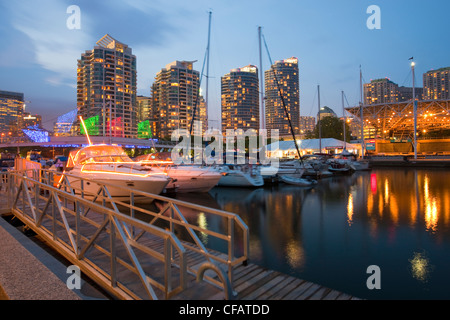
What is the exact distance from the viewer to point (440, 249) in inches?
301

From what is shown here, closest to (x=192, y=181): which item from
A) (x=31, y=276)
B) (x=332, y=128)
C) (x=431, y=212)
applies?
(x=431, y=212)

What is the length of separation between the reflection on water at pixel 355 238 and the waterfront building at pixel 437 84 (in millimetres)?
175658

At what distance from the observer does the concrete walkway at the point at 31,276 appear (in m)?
3.31

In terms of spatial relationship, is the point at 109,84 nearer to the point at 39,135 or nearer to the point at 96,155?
the point at 39,135

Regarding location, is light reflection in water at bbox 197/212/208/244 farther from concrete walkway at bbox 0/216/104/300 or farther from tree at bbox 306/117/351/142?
tree at bbox 306/117/351/142

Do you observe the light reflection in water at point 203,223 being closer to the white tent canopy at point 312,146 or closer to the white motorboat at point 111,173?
the white motorboat at point 111,173

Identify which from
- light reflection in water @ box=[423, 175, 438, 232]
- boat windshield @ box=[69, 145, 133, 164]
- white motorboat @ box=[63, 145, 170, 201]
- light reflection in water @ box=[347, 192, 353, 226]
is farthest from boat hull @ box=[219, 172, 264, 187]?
light reflection in water @ box=[423, 175, 438, 232]

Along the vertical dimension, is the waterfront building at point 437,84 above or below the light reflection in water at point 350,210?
above

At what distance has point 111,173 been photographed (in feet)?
42.9

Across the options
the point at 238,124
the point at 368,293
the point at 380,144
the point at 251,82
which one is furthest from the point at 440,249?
the point at 238,124

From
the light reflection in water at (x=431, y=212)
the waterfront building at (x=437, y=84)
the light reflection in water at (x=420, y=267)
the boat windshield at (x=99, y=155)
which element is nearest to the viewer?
the light reflection in water at (x=420, y=267)

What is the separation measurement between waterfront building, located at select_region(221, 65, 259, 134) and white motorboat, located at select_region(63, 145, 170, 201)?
Result: 127210 mm

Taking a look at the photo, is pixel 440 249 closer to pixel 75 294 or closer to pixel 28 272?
pixel 75 294

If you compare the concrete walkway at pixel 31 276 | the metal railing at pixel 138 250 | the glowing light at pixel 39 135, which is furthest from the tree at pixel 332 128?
the glowing light at pixel 39 135
